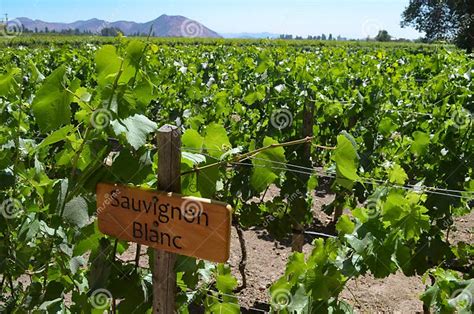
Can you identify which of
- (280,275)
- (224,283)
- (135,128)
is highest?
(135,128)

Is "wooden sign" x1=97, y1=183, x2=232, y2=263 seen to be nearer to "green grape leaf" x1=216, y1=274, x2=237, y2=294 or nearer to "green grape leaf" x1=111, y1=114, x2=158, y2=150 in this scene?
"green grape leaf" x1=111, y1=114, x2=158, y2=150

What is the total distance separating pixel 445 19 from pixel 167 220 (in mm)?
45097

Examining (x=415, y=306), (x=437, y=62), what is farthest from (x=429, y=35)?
(x=415, y=306)

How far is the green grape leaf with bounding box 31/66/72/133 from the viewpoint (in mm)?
1390

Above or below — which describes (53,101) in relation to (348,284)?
above

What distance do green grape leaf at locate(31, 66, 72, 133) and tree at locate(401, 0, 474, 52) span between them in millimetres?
30210

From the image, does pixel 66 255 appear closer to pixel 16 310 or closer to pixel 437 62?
pixel 16 310

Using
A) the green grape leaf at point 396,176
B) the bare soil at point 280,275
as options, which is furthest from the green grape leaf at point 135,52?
the bare soil at point 280,275

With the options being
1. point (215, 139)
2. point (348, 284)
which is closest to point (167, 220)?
point (215, 139)

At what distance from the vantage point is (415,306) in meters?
3.84

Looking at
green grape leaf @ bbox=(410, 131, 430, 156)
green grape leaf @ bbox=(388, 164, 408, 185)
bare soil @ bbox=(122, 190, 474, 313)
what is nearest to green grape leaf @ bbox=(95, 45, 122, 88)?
green grape leaf @ bbox=(388, 164, 408, 185)

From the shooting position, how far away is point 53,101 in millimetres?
1403

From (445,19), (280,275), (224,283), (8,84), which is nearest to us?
(8,84)

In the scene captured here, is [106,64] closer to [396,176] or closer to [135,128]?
[135,128]
